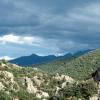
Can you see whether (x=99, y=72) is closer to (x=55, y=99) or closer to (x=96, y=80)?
(x=96, y=80)

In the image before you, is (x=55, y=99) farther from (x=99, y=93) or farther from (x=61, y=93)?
(x=99, y=93)

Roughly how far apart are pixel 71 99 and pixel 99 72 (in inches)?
385

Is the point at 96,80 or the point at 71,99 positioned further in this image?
the point at 96,80

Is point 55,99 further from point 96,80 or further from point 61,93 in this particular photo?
point 96,80

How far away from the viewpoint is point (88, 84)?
85.2 metres

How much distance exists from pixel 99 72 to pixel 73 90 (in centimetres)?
775

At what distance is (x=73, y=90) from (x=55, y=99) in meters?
3.64

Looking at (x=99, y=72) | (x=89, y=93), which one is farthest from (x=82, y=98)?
(x=99, y=72)

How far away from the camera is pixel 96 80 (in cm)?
8756

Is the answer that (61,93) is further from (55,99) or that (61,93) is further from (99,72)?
(99,72)

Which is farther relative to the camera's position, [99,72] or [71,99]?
[99,72]

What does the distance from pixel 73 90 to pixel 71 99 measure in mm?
2308

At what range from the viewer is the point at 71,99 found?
269 ft

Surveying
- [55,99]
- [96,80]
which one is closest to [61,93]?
[55,99]
